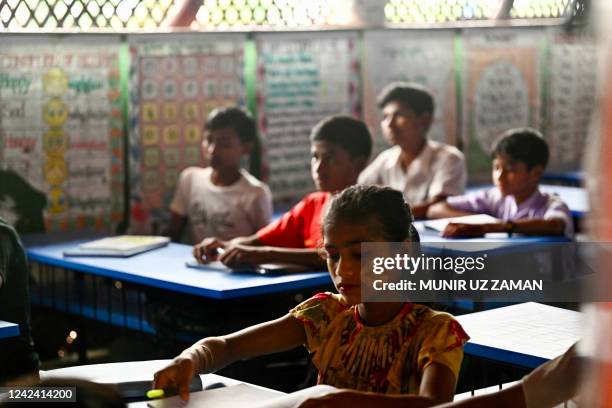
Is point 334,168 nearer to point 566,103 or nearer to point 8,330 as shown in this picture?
point 8,330

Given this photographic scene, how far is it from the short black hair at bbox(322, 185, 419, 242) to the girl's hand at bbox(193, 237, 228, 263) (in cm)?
219

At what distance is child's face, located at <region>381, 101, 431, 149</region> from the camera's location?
6.20m

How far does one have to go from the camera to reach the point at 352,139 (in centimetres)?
487

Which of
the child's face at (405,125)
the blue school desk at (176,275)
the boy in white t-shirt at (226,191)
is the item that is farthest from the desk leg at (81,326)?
the child's face at (405,125)

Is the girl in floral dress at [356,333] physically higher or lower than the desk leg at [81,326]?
higher

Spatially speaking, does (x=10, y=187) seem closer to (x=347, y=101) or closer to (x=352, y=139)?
(x=352, y=139)

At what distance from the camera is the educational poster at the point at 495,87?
7.49 metres

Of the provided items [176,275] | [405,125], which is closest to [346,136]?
[176,275]

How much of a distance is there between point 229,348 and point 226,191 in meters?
3.00

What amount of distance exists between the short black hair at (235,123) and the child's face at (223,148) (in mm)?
27

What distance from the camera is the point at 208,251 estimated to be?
473 cm

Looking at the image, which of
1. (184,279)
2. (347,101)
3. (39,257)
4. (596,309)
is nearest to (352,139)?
(184,279)

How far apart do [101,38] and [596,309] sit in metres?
4.78
